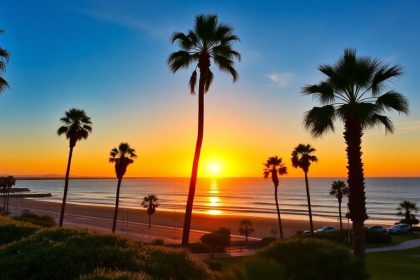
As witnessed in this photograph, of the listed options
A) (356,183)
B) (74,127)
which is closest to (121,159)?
(74,127)

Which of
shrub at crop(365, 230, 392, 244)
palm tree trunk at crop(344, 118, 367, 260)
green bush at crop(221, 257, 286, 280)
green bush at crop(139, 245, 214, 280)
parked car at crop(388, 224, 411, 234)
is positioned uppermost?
palm tree trunk at crop(344, 118, 367, 260)

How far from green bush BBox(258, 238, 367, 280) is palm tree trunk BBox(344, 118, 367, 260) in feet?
14.5

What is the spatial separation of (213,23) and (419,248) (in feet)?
114

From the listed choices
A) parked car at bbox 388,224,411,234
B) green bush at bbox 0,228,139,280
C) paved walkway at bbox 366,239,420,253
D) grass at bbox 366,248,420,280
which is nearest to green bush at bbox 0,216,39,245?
green bush at bbox 0,228,139,280

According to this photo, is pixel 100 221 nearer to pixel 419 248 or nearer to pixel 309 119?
pixel 419 248

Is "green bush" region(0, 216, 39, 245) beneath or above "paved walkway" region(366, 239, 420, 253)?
above

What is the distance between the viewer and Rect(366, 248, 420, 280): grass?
990 inches

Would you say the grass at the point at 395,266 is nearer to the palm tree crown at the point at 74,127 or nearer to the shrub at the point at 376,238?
the shrub at the point at 376,238

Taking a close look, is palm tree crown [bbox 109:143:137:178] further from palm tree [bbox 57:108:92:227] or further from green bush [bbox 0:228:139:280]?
green bush [bbox 0:228:139:280]

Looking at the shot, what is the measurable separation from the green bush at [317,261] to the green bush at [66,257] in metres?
3.86

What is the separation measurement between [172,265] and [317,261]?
377cm

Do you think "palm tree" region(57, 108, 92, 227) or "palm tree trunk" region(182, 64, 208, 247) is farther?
"palm tree" region(57, 108, 92, 227)

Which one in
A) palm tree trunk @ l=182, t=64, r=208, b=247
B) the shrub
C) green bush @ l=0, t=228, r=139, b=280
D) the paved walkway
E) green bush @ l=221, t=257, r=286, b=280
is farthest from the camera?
the shrub

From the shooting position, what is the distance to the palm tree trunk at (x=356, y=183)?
15.4 meters
